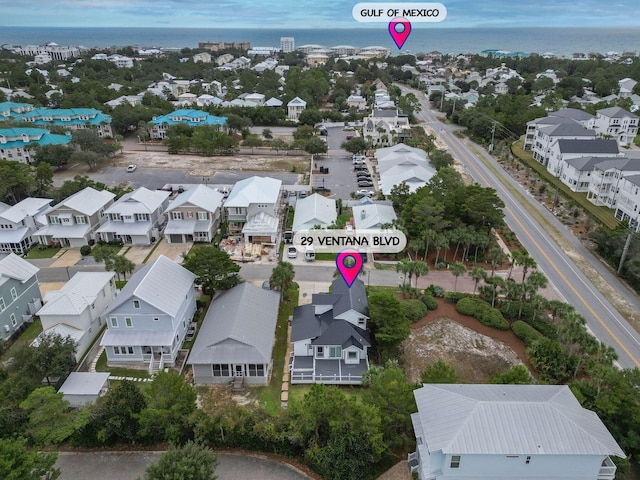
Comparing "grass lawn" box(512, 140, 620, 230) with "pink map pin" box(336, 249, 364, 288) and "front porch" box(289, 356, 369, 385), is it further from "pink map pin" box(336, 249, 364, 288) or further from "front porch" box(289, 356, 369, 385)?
"front porch" box(289, 356, 369, 385)

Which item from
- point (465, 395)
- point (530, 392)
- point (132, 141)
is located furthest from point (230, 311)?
point (132, 141)

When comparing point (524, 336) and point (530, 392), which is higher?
point (530, 392)

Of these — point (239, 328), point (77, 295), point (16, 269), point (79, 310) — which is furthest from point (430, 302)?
point (16, 269)

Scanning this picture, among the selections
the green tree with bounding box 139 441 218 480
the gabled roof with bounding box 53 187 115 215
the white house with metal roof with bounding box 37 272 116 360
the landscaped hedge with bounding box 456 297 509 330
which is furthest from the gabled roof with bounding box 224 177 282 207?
the green tree with bounding box 139 441 218 480

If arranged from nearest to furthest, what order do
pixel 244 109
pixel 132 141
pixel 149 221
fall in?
pixel 149 221 < pixel 132 141 < pixel 244 109

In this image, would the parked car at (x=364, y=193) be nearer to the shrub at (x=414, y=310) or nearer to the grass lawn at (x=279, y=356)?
the grass lawn at (x=279, y=356)

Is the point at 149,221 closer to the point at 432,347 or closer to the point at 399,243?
the point at 399,243

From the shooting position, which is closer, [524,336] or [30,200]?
[524,336]

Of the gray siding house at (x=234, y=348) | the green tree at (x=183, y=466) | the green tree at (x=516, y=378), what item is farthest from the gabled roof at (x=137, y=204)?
the green tree at (x=516, y=378)
